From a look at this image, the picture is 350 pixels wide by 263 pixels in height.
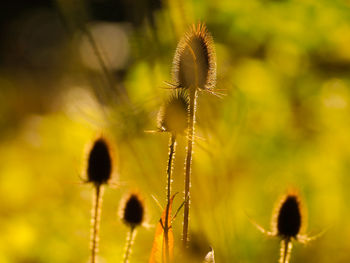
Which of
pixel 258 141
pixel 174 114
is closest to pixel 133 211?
pixel 174 114

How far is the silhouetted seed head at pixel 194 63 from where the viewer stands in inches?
24.5

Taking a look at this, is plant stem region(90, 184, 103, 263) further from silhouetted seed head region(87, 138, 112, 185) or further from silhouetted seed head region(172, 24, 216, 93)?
silhouetted seed head region(172, 24, 216, 93)

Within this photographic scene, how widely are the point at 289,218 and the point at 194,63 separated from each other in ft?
0.85

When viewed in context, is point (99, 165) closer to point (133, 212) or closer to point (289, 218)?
point (133, 212)

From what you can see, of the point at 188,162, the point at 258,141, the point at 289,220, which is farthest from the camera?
the point at 258,141

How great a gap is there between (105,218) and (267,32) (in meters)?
0.85

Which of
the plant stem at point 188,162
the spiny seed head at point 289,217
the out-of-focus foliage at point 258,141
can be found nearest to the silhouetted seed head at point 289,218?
the spiny seed head at point 289,217

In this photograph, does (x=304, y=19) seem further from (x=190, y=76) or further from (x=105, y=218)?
(x=190, y=76)

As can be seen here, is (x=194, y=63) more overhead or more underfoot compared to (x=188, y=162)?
more overhead

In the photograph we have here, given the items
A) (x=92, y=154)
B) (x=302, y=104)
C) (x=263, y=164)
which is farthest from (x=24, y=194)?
(x=92, y=154)

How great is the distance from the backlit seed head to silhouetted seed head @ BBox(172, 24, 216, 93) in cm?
19

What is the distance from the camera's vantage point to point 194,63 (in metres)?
0.62

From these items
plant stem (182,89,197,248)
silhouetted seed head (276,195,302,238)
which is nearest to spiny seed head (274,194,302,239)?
silhouetted seed head (276,195,302,238)

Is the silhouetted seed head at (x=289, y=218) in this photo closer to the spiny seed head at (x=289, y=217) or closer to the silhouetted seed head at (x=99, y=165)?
the spiny seed head at (x=289, y=217)
